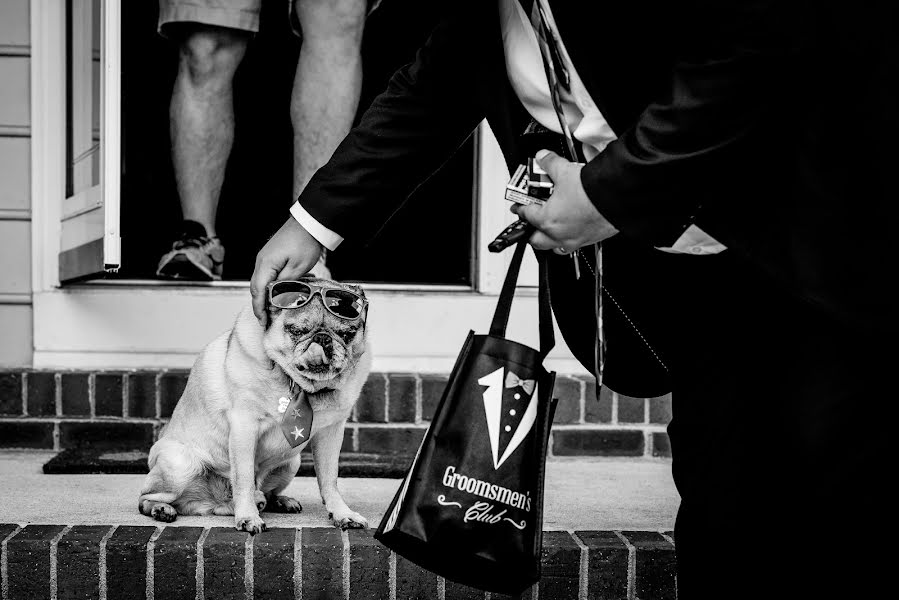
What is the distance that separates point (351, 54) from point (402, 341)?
122 centimetres

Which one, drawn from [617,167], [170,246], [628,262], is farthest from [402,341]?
[617,167]

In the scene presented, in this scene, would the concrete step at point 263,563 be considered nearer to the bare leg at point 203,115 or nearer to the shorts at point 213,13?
the bare leg at point 203,115

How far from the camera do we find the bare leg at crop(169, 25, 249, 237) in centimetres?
391

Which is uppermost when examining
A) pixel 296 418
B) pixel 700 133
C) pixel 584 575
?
pixel 700 133

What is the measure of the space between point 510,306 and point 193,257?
254cm

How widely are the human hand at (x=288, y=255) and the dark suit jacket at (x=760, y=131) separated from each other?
79 cm

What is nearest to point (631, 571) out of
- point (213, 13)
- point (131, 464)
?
point (131, 464)

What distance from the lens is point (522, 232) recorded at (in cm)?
155

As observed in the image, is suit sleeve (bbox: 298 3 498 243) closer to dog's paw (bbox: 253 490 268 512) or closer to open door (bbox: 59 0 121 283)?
dog's paw (bbox: 253 490 268 512)

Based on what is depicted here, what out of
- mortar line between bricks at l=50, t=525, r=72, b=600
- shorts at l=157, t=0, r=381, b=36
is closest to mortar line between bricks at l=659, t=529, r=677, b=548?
mortar line between bricks at l=50, t=525, r=72, b=600

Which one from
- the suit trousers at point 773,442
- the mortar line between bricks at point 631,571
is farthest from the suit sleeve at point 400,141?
the mortar line between bricks at point 631,571

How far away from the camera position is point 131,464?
336 centimetres

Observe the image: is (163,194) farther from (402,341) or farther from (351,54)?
(402,341)

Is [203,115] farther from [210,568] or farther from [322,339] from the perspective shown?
[210,568]
